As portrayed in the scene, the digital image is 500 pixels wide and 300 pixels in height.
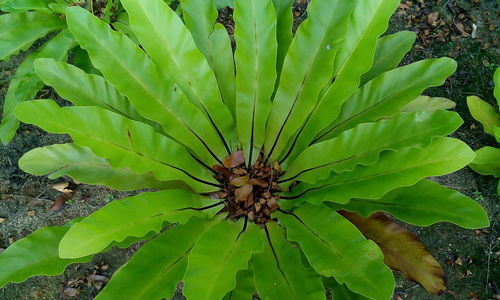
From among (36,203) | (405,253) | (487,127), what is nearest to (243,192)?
(405,253)

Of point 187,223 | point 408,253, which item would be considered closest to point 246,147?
point 187,223

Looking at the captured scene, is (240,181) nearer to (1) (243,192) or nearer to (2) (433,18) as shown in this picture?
(1) (243,192)

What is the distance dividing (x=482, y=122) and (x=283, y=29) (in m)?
1.25

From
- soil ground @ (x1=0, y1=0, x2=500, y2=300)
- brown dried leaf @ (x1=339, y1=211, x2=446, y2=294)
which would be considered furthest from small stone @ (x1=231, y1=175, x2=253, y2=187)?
soil ground @ (x1=0, y1=0, x2=500, y2=300)

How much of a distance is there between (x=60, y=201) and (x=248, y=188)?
1118 millimetres

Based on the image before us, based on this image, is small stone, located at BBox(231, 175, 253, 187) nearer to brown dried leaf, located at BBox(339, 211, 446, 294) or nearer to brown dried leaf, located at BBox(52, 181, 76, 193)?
brown dried leaf, located at BBox(339, 211, 446, 294)

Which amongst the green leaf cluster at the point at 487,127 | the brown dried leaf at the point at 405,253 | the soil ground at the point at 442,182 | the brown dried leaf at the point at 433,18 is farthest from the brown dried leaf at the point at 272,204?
the brown dried leaf at the point at 433,18

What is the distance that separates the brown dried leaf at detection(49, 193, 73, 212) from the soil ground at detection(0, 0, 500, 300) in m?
0.03

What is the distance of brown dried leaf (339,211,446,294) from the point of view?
1.69 m

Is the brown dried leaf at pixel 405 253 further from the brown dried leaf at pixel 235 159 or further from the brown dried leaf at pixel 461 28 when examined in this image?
the brown dried leaf at pixel 461 28

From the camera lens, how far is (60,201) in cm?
242

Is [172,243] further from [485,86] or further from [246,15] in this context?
[485,86]

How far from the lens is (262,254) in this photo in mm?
1692

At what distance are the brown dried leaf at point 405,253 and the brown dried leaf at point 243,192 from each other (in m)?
0.48
